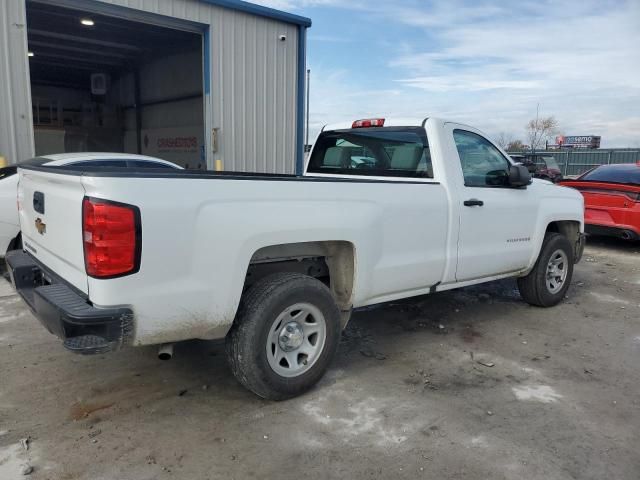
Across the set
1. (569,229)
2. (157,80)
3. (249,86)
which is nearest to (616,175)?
(569,229)

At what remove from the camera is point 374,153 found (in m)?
5.04

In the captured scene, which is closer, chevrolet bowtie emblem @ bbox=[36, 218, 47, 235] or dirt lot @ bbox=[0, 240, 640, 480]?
dirt lot @ bbox=[0, 240, 640, 480]

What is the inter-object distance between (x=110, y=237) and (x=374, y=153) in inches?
118

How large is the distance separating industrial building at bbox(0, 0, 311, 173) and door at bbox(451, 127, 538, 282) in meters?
6.46

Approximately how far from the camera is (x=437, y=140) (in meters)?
4.48

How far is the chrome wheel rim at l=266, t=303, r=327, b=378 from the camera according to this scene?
134 inches

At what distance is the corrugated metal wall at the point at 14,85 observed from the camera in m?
7.71

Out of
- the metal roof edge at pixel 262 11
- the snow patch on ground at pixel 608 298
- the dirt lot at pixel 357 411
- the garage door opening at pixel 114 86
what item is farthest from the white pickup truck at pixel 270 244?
the garage door opening at pixel 114 86

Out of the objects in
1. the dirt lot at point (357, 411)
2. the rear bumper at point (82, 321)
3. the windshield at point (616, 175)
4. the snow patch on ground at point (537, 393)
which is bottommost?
the snow patch on ground at point (537, 393)

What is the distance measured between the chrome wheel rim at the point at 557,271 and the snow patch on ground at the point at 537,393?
2.21 meters

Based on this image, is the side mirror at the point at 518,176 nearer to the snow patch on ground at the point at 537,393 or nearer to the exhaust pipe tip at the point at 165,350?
the snow patch on ground at the point at 537,393

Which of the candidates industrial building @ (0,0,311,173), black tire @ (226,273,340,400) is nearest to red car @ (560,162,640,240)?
industrial building @ (0,0,311,173)

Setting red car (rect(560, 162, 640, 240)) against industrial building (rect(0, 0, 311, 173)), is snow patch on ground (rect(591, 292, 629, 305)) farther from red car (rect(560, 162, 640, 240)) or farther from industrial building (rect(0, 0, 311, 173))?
industrial building (rect(0, 0, 311, 173))

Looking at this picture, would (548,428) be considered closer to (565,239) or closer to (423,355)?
(423,355)
